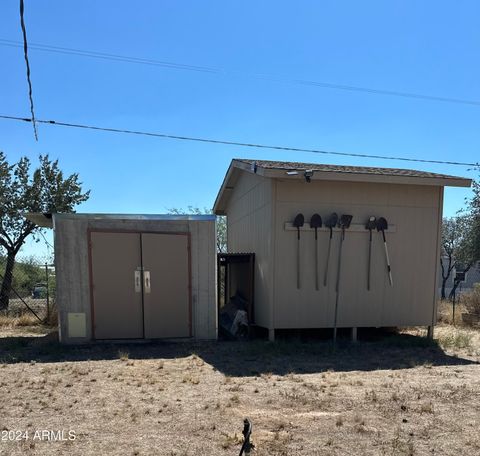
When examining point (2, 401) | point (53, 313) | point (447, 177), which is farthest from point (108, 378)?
point (447, 177)

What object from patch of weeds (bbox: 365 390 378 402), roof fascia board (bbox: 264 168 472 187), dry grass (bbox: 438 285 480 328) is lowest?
dry grass (bbox: 438 285 480 328)

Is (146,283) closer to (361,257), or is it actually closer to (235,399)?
(235,399)

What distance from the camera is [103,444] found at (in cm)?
353

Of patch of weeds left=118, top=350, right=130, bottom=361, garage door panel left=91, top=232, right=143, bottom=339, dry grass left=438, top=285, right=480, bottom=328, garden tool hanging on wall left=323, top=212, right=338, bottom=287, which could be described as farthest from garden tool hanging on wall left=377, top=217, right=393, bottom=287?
patch of weeds left=118, top=350, right=130, bottom=361

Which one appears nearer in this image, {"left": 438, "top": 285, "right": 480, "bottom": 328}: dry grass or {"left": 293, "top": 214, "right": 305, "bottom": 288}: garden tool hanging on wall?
{"left": 293, "top": 214, "right": 305, "bottom": 288}: garden tool hanging on wall

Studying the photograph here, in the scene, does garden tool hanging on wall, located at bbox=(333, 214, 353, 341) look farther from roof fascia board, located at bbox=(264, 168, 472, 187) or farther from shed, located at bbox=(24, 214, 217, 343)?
shed, located at bbox=(24, 214, 217, 343)

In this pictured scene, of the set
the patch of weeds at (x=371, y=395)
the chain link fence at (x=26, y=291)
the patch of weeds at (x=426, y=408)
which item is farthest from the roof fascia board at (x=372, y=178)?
the chain link fence at (x=26, y=291)

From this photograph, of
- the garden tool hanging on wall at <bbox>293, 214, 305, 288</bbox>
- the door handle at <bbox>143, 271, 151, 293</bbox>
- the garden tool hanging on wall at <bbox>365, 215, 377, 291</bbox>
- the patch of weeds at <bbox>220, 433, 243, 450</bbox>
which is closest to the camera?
the patch of weeds at <bbox>220, 433, 243, 450</bbox>

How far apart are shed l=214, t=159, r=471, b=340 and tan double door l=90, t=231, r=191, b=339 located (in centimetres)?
164

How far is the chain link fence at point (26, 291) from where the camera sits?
37.0ft

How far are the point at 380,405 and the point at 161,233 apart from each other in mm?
4917

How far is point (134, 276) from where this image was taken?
26.6ft

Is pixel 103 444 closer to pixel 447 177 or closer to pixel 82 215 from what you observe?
pixel 82 215

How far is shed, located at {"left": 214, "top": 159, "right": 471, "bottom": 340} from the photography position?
8.28 meters
